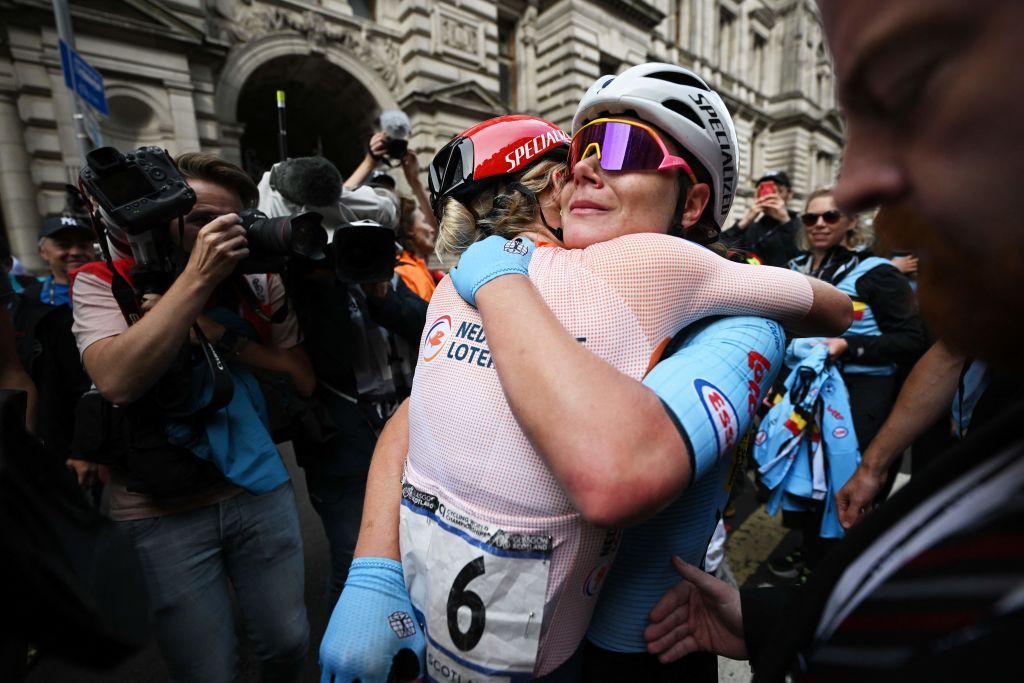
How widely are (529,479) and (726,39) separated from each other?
92.1ft

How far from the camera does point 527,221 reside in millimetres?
1282

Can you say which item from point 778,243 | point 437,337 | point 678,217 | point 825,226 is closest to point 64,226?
point 437,337

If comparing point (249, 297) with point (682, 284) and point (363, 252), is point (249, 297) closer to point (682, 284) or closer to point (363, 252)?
point (363, 252)

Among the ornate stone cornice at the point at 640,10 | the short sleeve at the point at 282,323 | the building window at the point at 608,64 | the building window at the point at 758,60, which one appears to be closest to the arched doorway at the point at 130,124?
the short sleeve at the point at 282,323

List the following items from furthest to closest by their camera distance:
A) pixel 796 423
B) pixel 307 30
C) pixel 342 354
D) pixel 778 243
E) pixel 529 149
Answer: pixel 307 30 → pixel 778 243 → pixel 796 423 → pixel 342 354 → pixel 529 149

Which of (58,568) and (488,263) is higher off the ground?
(488,263)

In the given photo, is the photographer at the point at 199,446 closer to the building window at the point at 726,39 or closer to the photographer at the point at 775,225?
the photographer at the point at 775,225

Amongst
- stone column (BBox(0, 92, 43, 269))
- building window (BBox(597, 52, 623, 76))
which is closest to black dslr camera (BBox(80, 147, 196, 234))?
stone column (BBox(0, 92, 43, 269))

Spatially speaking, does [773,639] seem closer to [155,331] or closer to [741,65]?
[155,331]

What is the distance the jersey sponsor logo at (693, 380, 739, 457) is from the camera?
77 centimetres

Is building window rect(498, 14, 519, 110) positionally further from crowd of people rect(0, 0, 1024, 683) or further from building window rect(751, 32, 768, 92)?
building window rect(751, 32, 768, 92)

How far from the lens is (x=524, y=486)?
2.64ft

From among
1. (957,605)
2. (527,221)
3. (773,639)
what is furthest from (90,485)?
(957,605)

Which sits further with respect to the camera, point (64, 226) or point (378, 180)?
point (64, 226)
